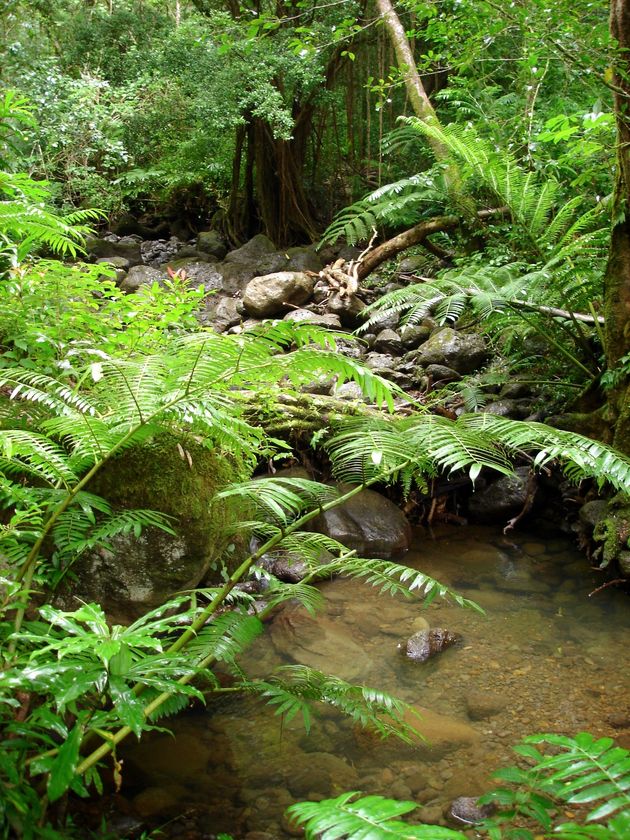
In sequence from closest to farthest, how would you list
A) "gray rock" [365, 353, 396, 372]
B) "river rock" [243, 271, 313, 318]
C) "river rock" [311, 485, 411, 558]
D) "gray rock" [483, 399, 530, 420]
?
"river rock" [311, 485, 411, 558], "gray rock" [483, 399, 530, 420], "gray rock" [365, 353, 396, 372], "river rock" [243, 271, 313, 318]

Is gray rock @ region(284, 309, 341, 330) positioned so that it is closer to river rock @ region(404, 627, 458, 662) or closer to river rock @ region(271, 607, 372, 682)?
river rock @ region(271, 607, 372, 682)

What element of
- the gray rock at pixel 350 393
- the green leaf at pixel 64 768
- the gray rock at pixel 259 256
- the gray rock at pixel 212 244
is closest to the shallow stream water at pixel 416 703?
the green leaf at pixel 64 768

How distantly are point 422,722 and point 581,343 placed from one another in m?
2.60

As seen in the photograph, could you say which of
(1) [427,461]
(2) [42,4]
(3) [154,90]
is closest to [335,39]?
(1) [427,461]

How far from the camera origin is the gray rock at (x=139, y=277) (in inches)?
320

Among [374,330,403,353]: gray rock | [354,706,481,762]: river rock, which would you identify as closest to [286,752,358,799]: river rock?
[354,706,481,762]: river rock

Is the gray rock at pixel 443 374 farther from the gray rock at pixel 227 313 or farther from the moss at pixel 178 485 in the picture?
the moss at pixel 178 485

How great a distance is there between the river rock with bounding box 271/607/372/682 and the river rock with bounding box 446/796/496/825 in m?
0.79

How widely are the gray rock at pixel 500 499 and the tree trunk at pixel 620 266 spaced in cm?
86

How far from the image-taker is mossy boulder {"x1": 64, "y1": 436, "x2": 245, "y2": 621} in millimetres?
2379

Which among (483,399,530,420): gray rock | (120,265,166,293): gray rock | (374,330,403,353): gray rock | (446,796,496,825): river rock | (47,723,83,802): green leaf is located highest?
(120,265,166,293): gray rock

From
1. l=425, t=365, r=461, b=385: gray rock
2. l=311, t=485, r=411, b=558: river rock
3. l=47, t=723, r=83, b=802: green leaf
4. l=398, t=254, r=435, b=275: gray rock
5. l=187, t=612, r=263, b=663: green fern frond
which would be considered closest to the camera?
l=47, t=723, r=83, b=802: green leaf

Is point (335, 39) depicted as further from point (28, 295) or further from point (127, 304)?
Result: point (28, 295)

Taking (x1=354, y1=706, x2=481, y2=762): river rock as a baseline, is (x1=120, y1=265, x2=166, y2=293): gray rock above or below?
above
